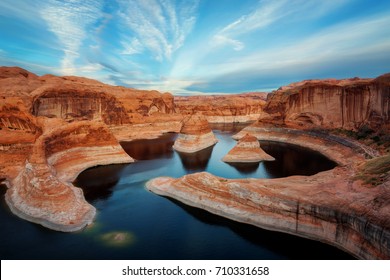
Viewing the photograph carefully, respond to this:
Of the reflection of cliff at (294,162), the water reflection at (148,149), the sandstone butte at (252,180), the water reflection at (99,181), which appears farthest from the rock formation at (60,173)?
the reflection of cliff at (294,162)

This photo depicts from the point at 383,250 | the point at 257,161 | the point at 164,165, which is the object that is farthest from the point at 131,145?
the point at 383,250

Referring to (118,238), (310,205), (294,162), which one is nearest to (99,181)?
(118,238)

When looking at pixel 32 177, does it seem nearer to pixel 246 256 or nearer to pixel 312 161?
pixel 246 256

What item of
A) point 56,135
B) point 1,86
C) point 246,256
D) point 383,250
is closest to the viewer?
point 383,250

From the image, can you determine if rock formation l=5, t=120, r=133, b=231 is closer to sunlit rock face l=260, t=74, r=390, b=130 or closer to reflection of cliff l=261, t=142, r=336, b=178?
reflection of cliff l=261, t=142, r=336, b=178

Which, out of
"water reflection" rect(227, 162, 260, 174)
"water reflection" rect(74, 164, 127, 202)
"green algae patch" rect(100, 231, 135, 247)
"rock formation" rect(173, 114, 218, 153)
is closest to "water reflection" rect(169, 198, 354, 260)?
"green algae patch" rect(100, 231, 135, 247)

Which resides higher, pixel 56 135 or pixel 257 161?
pixel 56 135

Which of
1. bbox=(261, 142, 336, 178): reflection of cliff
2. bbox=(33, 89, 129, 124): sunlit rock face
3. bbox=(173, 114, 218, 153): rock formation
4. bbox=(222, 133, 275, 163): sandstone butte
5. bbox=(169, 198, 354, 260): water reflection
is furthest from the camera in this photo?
bbox=(33, 89, 129, 124): sunlit rock face
